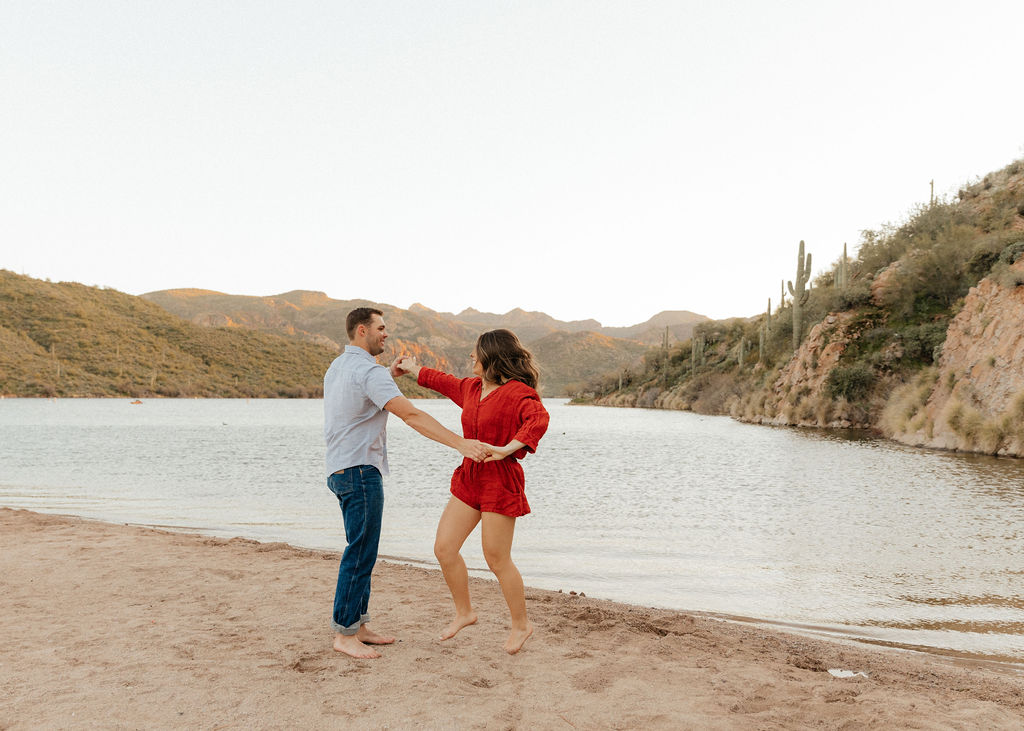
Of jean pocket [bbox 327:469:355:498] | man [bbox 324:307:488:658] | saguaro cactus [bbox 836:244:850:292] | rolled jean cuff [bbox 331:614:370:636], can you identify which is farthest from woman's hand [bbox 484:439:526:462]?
saguaro cactus [bbox 836:244:850:292]

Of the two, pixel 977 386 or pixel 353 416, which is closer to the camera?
pixel 353 416

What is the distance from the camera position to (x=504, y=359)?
4348mm

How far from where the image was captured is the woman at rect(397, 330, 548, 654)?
428 centimetres

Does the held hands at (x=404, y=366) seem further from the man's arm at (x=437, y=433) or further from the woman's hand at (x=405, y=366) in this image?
the man's arm at (x=437, y=433)

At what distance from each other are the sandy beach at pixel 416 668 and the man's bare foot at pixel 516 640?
0.23ft

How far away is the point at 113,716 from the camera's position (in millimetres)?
3332

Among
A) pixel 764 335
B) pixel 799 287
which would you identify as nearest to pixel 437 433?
pixel 799 287

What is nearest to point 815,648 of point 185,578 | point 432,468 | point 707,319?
point 185,578

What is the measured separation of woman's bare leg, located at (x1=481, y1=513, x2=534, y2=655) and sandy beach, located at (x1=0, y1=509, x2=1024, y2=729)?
16cm

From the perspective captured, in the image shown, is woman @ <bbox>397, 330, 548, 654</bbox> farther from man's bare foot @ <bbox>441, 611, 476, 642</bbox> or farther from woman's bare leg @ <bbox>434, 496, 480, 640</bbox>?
man's bare foot @ <bbox>441, 611, 476, 642</bbox>

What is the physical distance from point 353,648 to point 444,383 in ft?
5.58

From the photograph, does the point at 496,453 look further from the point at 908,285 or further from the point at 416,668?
the point at 908,285

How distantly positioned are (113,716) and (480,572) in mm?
4576

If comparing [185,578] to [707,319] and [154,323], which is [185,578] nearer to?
[707,319]
